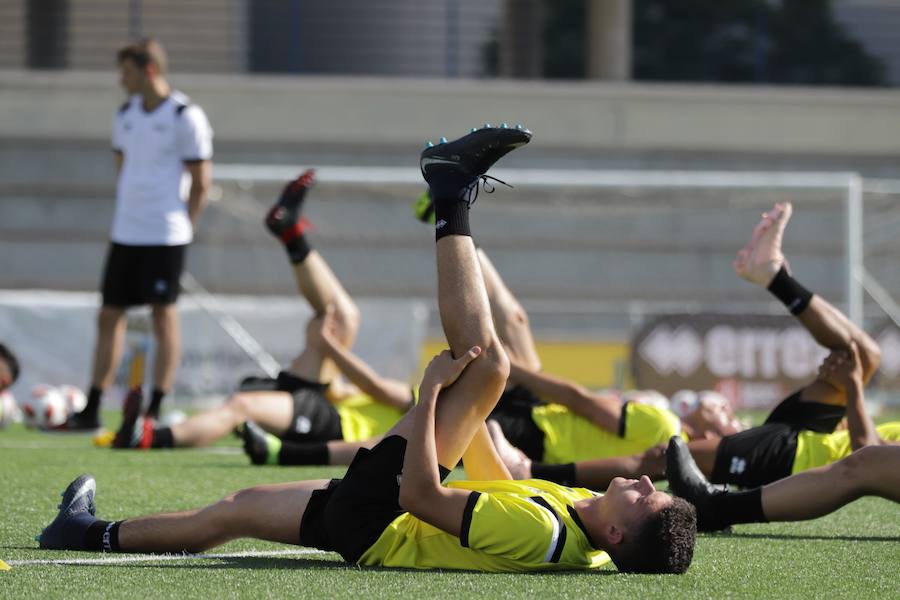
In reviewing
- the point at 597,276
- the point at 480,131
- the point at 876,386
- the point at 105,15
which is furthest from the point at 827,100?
the point at 480,131

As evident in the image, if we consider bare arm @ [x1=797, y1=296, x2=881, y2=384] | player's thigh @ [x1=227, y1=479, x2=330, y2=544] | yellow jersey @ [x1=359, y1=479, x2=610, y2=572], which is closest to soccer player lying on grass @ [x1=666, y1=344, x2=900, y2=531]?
yellow jersey @ [x1=359, y1=479, x2=610, y2=572]

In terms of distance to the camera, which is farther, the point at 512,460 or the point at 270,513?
the point at 512,460

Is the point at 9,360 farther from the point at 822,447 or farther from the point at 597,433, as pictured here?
the point at 822,447

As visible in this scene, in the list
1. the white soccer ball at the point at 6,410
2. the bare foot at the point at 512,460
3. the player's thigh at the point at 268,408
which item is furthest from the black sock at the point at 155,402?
the bare foot at the point at 512,460

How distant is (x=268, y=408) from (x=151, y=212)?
73.2 inches

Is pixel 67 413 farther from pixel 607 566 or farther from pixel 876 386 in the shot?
pixel 876 386

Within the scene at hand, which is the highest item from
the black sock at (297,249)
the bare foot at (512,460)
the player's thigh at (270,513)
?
the black sock at (297,249)

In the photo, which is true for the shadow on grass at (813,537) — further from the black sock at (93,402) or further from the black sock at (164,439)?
the black sock at (93,402)

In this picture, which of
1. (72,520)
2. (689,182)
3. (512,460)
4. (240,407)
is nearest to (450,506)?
(72,520)

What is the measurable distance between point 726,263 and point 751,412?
5.03 meters

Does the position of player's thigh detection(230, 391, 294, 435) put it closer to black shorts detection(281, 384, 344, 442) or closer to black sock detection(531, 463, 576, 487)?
black shorts detection(281, 384, 344, 442)

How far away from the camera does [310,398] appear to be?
27.6ft

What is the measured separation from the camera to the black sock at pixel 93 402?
918 cm

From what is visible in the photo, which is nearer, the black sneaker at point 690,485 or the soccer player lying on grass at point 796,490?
the soccer player lying on grass at point 796,490
